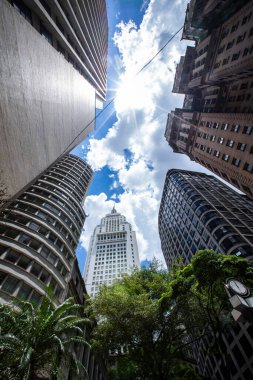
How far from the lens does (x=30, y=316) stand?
1251 cm

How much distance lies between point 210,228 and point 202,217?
4.51 m

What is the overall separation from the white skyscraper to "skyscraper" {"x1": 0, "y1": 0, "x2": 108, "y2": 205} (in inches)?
2545

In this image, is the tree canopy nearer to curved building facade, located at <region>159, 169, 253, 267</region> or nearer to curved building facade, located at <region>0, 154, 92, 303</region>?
Result: curved building facade, located at <region>0, 154, 92, 303</region>

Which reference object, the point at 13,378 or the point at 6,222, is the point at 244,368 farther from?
the point at 6,222

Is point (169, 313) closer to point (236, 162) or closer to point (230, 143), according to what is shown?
point (236, 162)

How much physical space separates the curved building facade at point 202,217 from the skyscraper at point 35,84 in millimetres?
36522

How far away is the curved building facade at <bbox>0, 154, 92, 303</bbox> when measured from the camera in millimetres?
19047

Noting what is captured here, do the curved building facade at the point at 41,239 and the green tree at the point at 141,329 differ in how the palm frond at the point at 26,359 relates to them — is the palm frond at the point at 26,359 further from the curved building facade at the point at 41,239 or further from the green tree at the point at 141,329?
the green tree at the point at 141,329

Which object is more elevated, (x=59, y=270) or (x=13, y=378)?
(x=13, y=378)

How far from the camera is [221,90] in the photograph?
51.1 m

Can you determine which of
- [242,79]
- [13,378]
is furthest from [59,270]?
[242,79]

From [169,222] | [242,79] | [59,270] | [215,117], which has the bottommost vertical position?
[169,222]

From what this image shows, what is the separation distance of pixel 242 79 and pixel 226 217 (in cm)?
2954

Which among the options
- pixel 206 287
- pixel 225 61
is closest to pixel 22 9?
pixel 206 287
